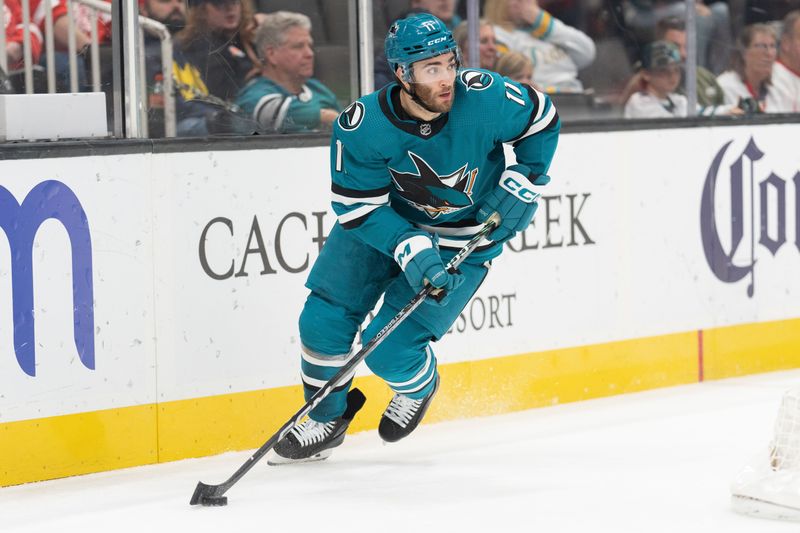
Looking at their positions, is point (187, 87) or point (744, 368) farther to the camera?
point (744, 368)

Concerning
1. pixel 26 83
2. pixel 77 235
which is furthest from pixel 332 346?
pixel 26 83

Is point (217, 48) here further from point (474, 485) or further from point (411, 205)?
point (474, 485)

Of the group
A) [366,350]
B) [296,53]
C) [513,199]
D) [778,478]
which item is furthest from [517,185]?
[296,53]

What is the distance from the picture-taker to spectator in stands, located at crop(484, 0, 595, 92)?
4883mm

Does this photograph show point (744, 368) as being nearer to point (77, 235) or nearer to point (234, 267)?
point (234, 267)

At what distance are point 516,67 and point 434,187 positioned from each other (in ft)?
4.65

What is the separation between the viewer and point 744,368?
505 centimetres

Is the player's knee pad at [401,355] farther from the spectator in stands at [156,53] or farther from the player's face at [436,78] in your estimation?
the spectator in stands at [156,53]

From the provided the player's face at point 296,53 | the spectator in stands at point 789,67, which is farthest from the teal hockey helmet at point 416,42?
the spectator in stands at point 789,67

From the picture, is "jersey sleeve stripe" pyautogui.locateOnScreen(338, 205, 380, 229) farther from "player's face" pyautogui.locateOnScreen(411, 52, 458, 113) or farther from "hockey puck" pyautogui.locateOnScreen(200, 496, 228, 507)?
"hockey puck" pyautogui.locateOnScreen(200, 496, 228, 507)

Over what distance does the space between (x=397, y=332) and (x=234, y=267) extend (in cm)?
53

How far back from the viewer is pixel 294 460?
378 centimetres

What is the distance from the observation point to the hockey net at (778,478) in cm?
306

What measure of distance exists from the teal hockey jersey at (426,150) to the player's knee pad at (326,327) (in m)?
0.24
